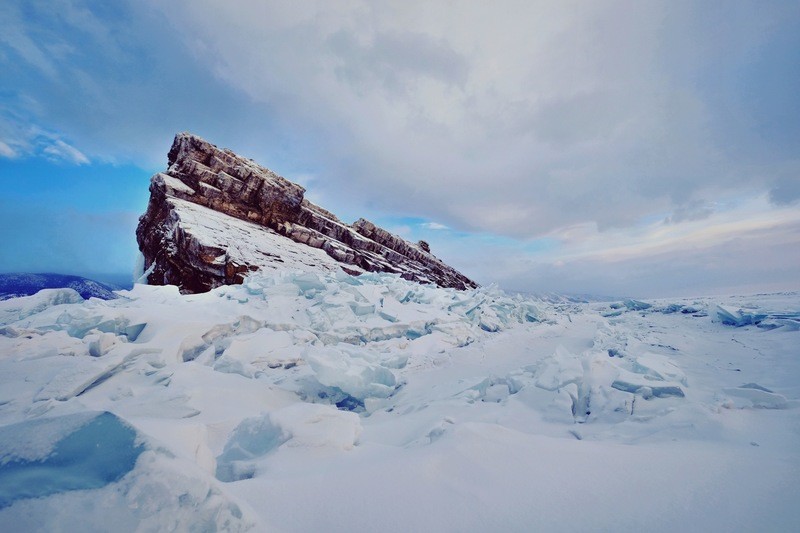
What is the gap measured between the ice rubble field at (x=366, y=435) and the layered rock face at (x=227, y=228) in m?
6.31

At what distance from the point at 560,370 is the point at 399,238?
88.0ft

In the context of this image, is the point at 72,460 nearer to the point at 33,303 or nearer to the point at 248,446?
the point at 248,446

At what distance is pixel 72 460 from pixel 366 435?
1.67 m

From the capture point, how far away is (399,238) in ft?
96.7

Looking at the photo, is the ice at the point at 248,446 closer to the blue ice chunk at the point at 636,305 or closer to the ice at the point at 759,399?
the ice at the point at 759,399

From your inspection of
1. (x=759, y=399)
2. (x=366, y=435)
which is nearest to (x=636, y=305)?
(x=759, y=399)

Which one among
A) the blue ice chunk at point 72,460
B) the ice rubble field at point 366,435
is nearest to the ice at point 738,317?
the ice rubble field at point 366,435

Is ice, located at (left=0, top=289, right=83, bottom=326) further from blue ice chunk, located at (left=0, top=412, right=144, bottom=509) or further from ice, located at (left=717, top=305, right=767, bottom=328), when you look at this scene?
ice, located at (left=717, top=305, right=767, bottom=328)

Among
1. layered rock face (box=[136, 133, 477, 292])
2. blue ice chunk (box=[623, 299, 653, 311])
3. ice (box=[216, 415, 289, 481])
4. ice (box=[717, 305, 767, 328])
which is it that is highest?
layered rock face (box=[136, 133, 477, 292])

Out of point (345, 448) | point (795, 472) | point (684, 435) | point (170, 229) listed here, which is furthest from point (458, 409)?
point (170, 229)

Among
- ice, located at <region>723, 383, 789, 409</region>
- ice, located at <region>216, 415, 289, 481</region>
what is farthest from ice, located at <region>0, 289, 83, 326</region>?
ice, located at <region>723, 383, 789, 409</region>

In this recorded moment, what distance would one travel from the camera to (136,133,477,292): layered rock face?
37.3ft

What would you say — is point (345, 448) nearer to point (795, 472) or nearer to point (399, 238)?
point (795, 472)

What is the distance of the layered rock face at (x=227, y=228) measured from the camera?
1138 centimetres
